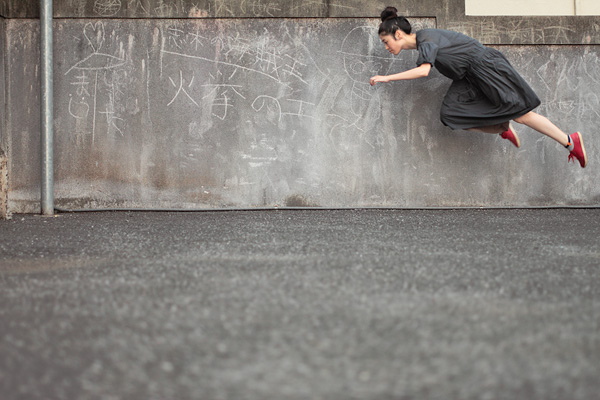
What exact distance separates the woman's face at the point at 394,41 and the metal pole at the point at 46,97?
2572 millimetres

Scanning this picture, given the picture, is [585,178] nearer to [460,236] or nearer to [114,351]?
[460,236]

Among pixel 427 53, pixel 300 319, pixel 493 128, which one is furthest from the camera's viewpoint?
pixel 493 128

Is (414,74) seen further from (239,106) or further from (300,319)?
(300,319)

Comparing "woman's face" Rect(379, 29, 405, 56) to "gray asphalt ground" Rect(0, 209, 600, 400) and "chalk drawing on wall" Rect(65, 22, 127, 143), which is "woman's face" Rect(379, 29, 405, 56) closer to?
"gray asphalt ground" Rect(0, 209, 600, 400)

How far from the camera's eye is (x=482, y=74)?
4.76m

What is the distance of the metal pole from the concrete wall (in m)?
0.20

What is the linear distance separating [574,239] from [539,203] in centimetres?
203

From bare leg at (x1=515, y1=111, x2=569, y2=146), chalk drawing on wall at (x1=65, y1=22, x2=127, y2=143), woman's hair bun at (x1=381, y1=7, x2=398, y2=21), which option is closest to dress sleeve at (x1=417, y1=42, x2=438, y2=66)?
woman's hair bun at (x1=381, y1=7, x2=398, y2=21)

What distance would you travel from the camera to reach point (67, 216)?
4906 millimetres

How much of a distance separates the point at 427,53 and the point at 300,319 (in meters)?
3.41

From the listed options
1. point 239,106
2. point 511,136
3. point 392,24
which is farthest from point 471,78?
point 239,106

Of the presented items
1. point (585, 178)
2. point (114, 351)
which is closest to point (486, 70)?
point (585, 178)

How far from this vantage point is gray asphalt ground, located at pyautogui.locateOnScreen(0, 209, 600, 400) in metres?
1.19

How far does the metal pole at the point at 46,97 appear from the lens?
502 cm
